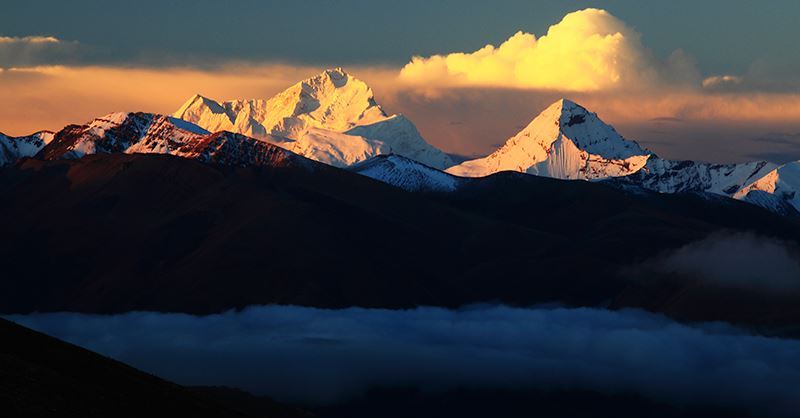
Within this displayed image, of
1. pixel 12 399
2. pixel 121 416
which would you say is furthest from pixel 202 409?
pixel 12 399

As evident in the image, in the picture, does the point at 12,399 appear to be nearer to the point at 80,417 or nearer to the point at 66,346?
the point at 80,417

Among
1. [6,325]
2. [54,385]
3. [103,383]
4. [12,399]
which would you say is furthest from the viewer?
[6,325]

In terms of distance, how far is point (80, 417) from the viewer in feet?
412

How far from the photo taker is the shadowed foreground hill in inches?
4921

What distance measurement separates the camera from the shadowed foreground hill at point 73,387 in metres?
125

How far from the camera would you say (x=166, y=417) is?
13900 cm

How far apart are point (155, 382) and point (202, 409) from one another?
7.42m

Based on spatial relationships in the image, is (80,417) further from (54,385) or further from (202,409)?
(202,409)

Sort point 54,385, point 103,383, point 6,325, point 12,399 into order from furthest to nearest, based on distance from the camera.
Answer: point 6,325 → point 103,383 → point 54,385 → point 12,399

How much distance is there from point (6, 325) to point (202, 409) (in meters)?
20.9

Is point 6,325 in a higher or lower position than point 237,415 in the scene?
higher

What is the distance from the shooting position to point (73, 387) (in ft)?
435

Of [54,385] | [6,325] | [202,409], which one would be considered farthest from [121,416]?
[6,325]

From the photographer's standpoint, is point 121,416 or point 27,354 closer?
point 121,416
